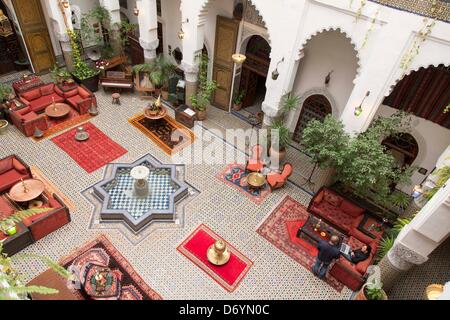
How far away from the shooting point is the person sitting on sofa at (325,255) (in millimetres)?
7465

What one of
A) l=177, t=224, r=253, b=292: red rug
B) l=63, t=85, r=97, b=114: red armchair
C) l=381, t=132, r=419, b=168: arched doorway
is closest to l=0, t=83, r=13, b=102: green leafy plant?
l=63, t=85, r=97, b=114: red armchair

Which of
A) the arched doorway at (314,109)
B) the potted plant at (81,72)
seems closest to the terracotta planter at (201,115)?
the arched doorway at (314,109)

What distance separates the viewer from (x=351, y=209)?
30.2 feet

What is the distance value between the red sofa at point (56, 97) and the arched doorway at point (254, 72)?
5.61 meters

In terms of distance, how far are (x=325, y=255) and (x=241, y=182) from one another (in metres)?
3.55

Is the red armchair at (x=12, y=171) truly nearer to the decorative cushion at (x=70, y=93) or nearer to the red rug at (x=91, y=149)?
the red rug at (x=91, y=149)

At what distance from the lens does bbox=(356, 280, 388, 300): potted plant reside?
684 centimetres

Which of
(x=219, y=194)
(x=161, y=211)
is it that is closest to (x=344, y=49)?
(x=219, y=194)

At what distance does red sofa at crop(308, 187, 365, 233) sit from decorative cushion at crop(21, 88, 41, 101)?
10067 millimetres

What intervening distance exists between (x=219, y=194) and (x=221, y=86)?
4872 millimetres

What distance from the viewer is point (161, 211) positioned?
8.84 meters

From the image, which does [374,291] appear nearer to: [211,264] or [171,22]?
[211,264]

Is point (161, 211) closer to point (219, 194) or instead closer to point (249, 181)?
point (219, 194)

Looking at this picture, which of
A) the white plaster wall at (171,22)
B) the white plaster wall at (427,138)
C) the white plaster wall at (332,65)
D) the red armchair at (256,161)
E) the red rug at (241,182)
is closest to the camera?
the white plaster wall at (427,138)
